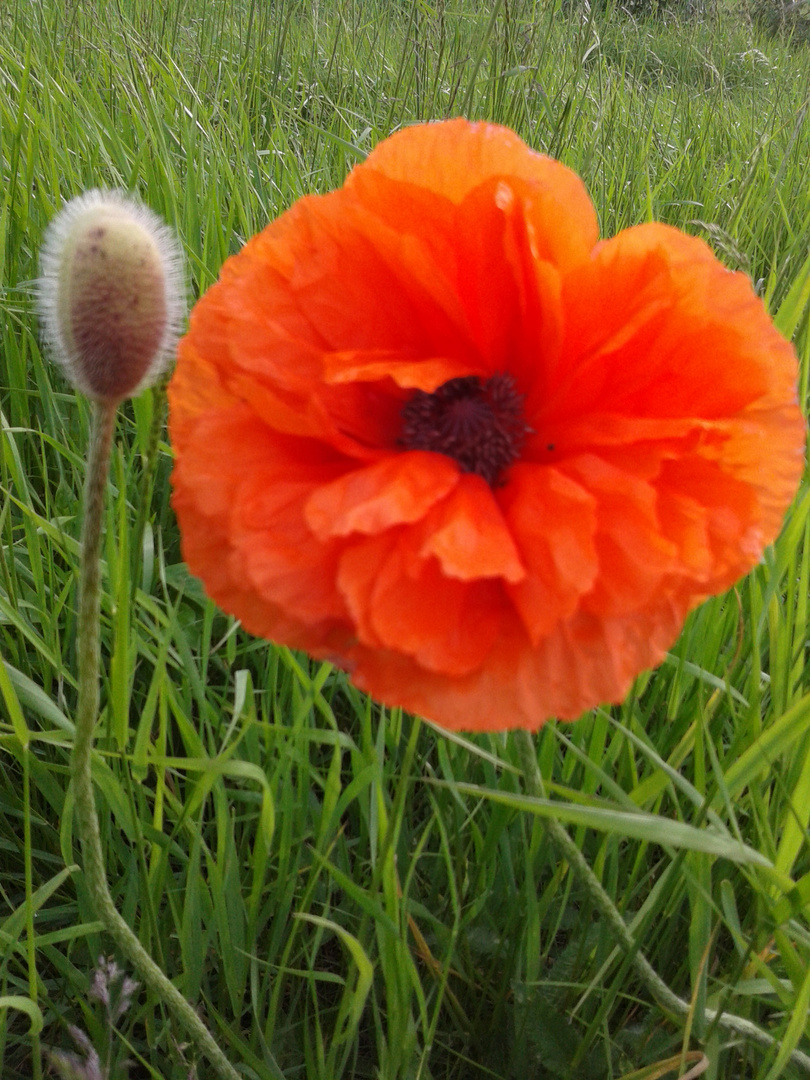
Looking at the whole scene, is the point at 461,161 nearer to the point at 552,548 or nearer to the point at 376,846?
the point at 552,548

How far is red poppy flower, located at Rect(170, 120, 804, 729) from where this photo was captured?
20.4 inches

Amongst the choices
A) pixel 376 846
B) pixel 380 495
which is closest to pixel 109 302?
pixel 380 495

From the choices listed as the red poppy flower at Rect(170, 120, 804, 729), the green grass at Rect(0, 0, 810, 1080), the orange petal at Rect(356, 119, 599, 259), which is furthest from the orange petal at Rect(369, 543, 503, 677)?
the orange petal at Rect(356, 119, 599, 259)

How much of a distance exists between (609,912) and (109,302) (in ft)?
1.79

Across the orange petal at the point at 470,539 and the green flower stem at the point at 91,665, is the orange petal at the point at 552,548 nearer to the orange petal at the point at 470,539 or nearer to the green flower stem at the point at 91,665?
the orange petal at the point at 470,539

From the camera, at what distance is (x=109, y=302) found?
1.76 feet

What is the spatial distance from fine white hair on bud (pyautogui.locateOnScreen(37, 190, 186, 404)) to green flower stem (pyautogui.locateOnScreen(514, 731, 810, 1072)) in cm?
34

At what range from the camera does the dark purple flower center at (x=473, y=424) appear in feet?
2.16

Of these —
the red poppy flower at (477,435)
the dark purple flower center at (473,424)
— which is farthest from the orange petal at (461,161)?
the dark purple flower center at (473,424)

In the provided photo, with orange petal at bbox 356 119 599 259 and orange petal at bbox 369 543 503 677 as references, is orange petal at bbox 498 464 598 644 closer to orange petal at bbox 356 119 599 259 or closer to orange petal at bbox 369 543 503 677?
orange petal at bbox 369 543 503 677

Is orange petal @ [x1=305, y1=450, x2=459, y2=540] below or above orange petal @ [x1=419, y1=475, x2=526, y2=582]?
above

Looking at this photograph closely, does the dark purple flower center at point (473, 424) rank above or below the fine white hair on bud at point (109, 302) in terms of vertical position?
below

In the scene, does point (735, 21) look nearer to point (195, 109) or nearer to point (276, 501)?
point (195, 109)

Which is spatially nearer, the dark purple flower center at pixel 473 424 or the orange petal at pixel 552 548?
the orange petal at pixel 552 548
